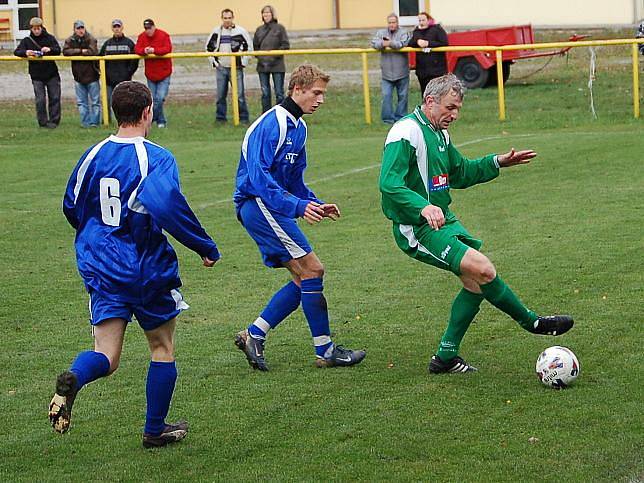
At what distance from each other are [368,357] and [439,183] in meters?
1.24

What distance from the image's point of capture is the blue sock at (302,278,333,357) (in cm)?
745

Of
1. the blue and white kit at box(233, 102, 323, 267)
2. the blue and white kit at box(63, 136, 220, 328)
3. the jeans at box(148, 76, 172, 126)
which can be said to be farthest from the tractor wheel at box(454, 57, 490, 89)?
the blue and white kit at box(63, 136, 220, 328)

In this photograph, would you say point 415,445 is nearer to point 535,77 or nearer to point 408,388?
point 408,388

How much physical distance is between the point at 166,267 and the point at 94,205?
0.45m

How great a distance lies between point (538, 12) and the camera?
112ft

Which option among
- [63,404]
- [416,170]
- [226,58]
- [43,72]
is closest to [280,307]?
[416,170]

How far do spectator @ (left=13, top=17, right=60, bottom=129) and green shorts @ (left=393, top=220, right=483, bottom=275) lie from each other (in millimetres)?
15481

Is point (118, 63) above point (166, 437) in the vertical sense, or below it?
above

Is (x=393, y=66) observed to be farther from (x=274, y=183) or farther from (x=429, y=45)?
(x=274, y=183)

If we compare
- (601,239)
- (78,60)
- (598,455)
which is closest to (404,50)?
(78,60)

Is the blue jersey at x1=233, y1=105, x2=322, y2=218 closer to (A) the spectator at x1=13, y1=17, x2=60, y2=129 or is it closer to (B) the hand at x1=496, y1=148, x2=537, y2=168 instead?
(B) the hand at x1=496, y1=148, x2=537, y2=168

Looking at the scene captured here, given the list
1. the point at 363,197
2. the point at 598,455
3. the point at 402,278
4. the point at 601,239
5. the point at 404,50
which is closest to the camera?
the point at 598,455

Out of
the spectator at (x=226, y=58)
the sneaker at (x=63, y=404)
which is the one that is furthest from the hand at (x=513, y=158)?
the spectator at (x=226, y=58)

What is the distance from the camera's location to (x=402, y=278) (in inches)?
393
